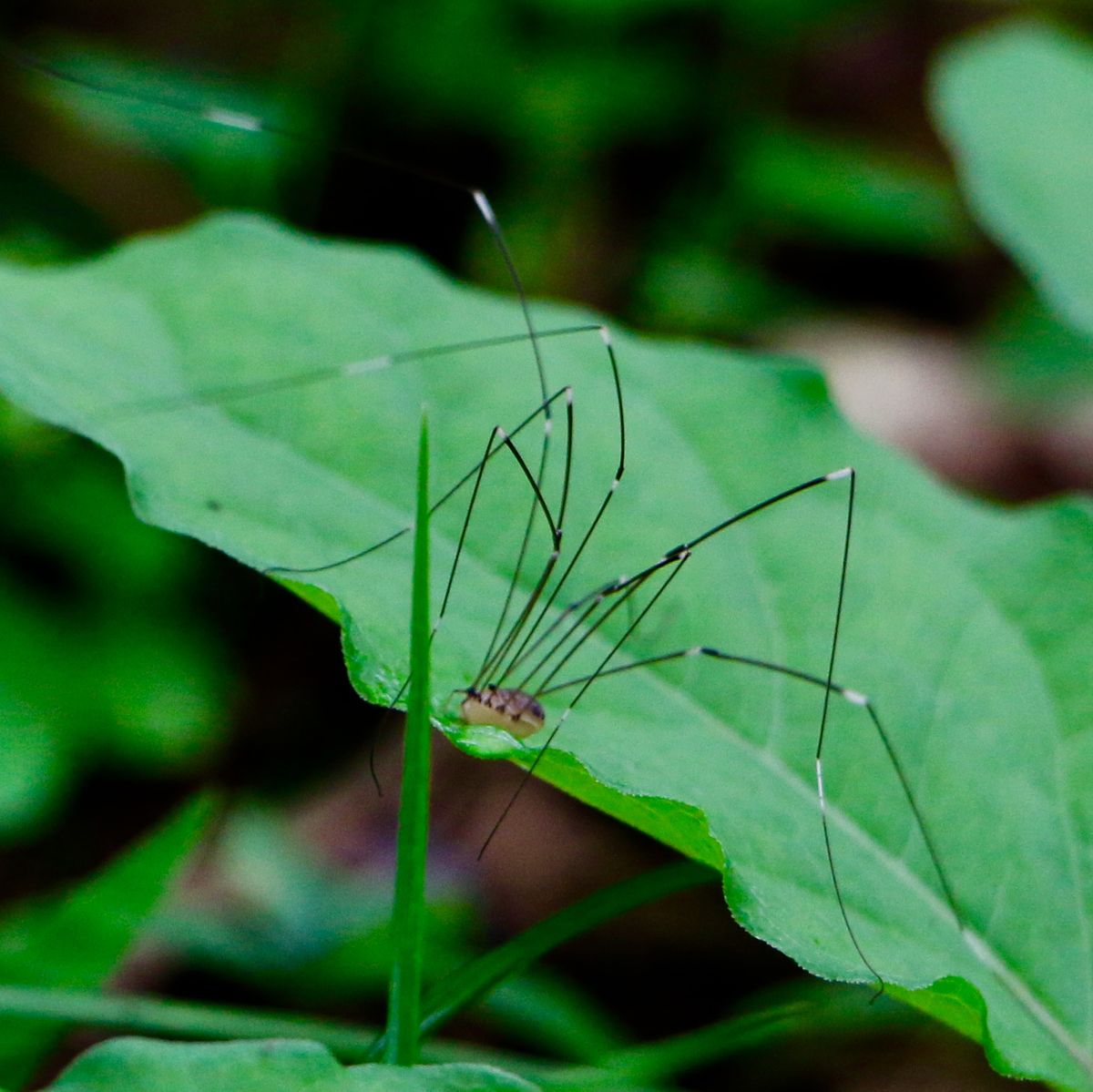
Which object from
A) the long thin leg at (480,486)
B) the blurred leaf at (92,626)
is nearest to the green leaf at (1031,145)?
the long thin leg at (480,486)

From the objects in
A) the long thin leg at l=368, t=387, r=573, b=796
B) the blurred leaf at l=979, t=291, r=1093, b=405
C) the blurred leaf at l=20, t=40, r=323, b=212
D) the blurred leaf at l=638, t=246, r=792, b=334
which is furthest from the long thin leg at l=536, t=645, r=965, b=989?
the blurred leaf at l=979, t=291, r=1093, b=405

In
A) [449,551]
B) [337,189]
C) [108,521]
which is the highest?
[449,551]

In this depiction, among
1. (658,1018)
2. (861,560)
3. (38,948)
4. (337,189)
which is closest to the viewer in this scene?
(38,948)

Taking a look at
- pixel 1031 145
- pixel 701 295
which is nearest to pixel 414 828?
pixel 1031 145

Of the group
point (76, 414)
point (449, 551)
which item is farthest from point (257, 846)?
point (76, 414)

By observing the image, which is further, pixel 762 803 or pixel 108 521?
pixel 108 521

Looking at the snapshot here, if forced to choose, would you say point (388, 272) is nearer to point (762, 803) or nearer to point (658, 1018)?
point (762, 803)
